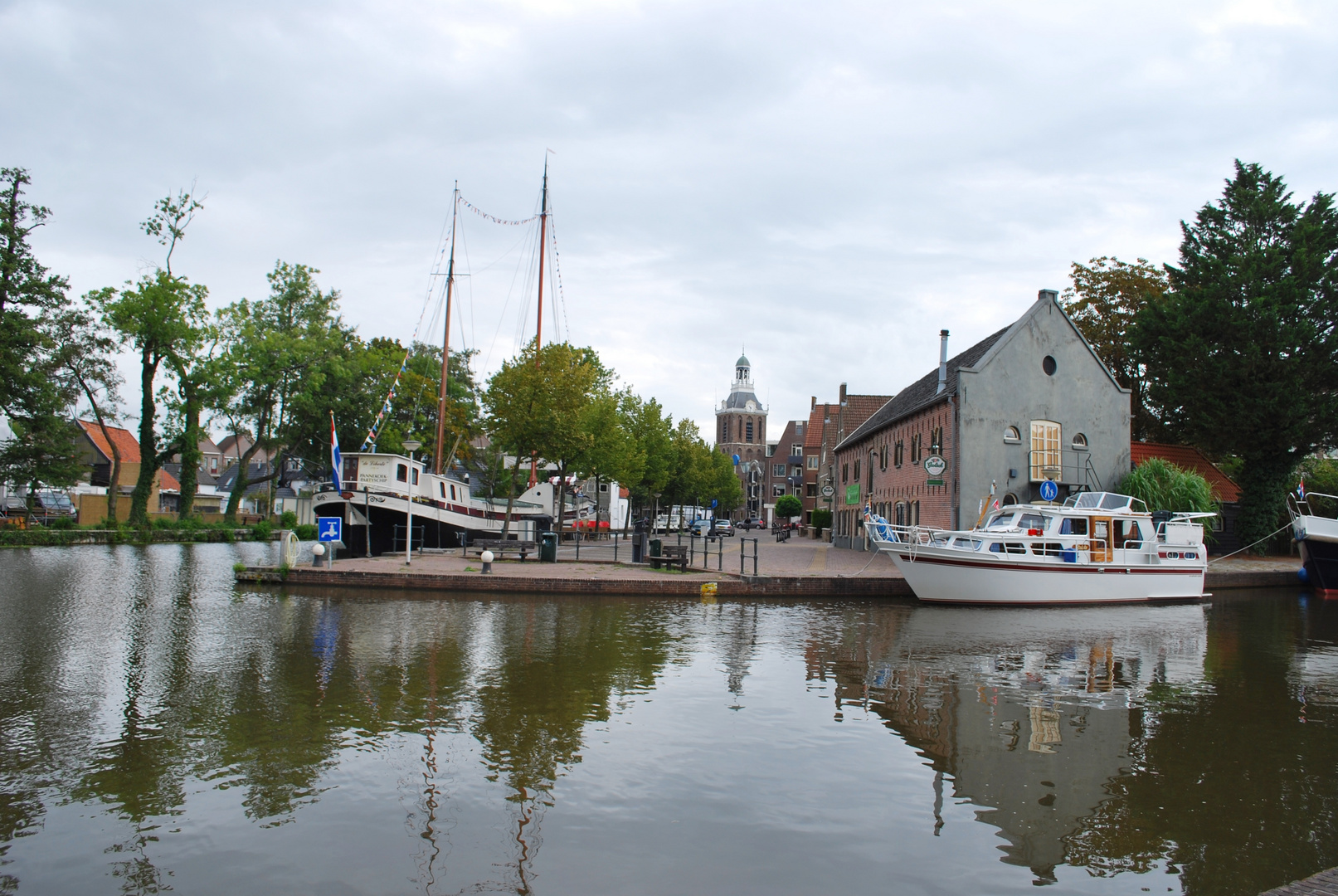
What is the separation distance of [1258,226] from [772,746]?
36.8 metres

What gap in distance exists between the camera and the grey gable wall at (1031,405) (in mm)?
28469

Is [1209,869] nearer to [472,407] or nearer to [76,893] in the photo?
[76,893]

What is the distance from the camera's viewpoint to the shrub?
92.9 feet

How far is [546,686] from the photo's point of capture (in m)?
10.6

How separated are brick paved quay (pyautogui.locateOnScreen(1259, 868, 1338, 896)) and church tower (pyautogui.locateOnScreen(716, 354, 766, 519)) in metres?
133

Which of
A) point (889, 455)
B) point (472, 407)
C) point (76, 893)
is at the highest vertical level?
point (472, 407)

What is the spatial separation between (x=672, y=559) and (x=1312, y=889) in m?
20.4

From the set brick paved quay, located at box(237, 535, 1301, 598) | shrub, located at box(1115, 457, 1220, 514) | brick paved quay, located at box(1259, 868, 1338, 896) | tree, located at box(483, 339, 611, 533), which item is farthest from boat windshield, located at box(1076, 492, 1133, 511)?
brick paved quay, located at box(1259, 868, 1338, 896)

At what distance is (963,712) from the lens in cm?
978

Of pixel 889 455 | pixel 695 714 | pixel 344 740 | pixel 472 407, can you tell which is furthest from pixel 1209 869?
pixel 472 407

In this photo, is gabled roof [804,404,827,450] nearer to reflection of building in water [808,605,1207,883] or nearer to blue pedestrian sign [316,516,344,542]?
blue pedestrian sign [316,516,344,542]

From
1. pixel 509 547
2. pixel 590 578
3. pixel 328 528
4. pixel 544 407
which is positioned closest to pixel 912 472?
pixel 544 407

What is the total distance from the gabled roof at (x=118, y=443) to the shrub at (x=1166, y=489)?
6500cm

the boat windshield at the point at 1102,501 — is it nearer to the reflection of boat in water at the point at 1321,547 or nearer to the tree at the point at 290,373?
the reflection of boat in water at the point at 1321,547
